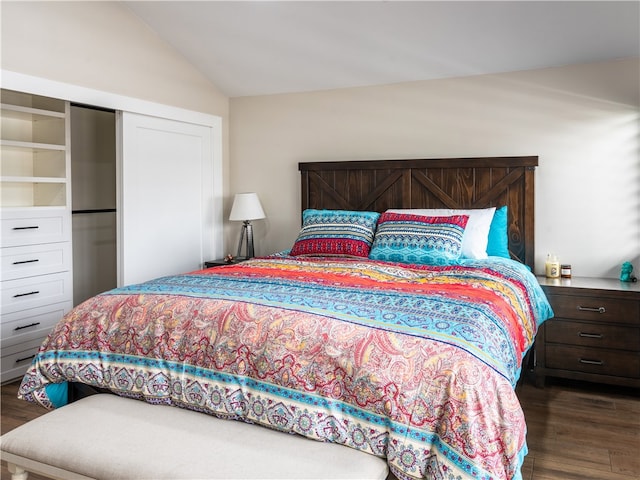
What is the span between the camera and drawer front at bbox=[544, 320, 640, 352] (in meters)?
3.11

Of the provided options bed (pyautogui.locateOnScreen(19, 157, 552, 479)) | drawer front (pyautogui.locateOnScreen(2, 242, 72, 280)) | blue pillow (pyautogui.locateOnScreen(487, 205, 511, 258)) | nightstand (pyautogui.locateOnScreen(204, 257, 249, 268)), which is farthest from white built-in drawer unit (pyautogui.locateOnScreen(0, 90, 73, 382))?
blue pillow (pyautogui.locateOnScreen(487, 205, 511, 258))

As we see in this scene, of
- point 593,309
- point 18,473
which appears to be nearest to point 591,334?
point 593,309

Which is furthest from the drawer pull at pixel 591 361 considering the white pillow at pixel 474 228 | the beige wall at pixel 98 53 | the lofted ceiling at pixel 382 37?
the beige wall at pixel 98 53

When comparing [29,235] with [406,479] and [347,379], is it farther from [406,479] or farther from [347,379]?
[406,479]

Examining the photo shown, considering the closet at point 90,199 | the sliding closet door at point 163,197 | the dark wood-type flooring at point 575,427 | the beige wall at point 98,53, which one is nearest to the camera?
the dark wood-type flooring at point 575,427

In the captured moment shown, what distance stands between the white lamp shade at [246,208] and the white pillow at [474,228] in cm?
144

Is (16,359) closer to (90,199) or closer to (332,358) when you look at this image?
(90,199)

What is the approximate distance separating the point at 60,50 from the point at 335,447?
3087mm

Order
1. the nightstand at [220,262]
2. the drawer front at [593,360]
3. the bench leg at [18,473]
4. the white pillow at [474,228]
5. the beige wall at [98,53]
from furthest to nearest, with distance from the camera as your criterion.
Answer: the nightstand at [220,262] → the white pillow at [474,228] → the beige wall at [98,53] → the drawer front at [593,360] → the bench leg at [18,473]

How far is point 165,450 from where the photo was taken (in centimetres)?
172

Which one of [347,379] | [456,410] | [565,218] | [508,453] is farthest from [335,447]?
[565,218]

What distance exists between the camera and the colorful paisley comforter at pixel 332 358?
5.25 ft

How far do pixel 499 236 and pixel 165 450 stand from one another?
105 inches

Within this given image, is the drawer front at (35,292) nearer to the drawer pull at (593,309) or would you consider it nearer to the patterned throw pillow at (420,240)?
the patterned throw pillow at (420,240)
